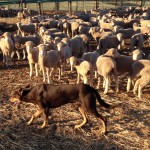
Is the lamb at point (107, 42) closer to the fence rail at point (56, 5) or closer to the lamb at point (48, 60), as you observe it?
the lamb at point (48, 60)

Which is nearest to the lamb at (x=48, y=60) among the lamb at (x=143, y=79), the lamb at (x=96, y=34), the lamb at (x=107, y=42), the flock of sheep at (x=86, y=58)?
the flock of sheep at (x=86, y=58)

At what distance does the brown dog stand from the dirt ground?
0.92ft

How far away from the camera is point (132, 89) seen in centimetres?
975

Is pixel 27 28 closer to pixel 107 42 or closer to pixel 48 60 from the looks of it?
pixel 107 42

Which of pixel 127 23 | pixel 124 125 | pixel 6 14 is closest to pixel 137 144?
pixel 124 125

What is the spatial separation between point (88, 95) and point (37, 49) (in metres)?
4.76

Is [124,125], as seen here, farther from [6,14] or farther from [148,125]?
[6,14]

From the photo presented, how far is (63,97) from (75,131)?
91 cm

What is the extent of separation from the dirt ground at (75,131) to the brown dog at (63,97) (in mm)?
282

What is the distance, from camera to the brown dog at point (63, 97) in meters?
6.47

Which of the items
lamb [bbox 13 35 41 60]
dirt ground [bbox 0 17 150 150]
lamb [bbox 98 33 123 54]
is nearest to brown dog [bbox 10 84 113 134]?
dirt ground [bbox 0 17 150 150]

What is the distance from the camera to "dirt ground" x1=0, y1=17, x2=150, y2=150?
641 cm

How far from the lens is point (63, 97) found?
671 cm

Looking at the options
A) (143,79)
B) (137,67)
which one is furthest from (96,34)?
(143,79)
